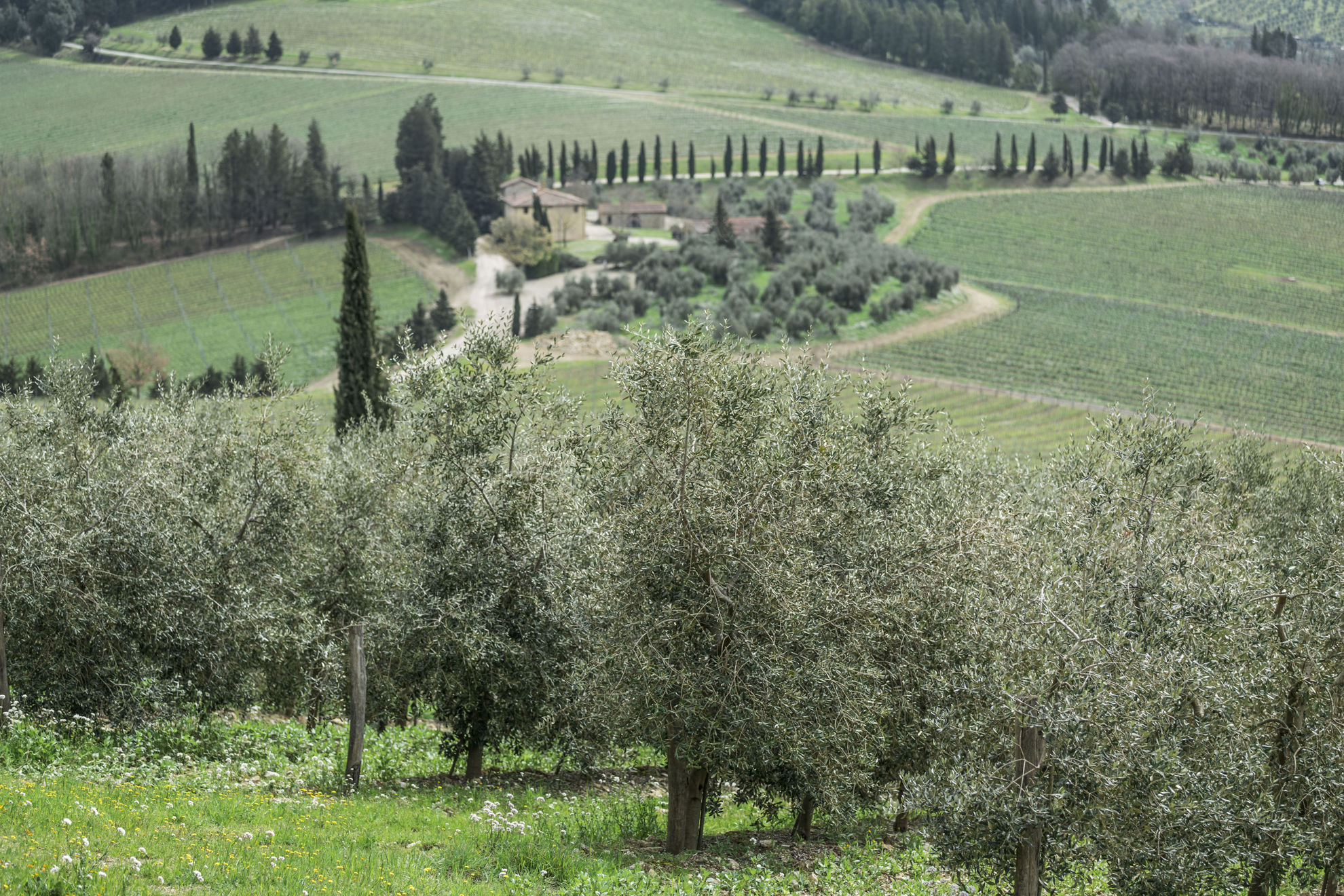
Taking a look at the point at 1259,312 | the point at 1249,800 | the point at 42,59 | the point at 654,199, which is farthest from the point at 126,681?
the point at 42,59

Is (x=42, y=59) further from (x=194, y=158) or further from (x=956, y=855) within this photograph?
(x=956, y=855)

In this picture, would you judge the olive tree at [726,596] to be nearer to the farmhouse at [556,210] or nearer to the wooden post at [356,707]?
the wooden post at [356,707]

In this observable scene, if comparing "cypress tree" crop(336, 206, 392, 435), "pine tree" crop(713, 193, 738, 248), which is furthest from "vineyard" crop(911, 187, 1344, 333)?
"cypress tree" crop(336, 206, 392, 435)

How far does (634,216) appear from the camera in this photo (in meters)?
137

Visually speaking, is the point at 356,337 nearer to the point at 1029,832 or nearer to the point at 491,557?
the point at 491,557

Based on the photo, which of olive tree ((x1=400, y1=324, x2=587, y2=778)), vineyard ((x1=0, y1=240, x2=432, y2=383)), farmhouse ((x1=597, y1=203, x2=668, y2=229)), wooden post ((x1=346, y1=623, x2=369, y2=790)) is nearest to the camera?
wooden post ((x1=346, y1=623, x2=369, y2=790))

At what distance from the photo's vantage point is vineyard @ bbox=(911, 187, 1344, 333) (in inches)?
4783

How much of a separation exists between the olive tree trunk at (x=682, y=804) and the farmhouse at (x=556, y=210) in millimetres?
118092

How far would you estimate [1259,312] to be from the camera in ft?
380

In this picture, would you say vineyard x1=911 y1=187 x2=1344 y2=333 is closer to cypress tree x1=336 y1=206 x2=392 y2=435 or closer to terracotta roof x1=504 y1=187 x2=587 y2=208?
terracotta roof x1=504 y1=187 x2=587 y2=208

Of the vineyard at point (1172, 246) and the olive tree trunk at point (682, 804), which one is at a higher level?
the vineyard at point (1172, 246)

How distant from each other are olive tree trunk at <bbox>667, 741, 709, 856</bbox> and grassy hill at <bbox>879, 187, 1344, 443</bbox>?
81.3 meters

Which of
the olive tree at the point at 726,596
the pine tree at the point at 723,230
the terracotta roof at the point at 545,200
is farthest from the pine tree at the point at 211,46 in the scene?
the olive tree at the point at 726,596

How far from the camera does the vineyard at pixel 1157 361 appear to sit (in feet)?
305
